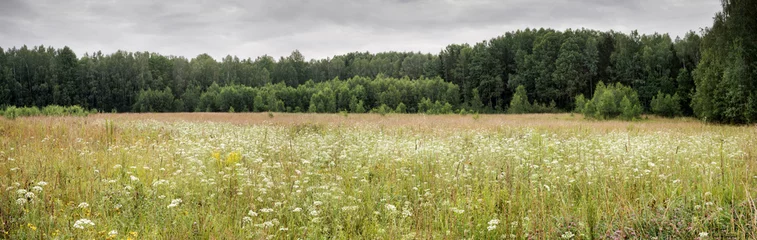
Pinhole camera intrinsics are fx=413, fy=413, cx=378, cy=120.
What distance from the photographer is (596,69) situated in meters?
59.6

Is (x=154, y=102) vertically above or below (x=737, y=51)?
below

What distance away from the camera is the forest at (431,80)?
55.5 m

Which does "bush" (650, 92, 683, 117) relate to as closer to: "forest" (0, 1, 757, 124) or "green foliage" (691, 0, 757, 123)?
"forest" (0, 1, 757, 124)

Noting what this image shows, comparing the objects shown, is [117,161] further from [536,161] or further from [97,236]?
[536,161]

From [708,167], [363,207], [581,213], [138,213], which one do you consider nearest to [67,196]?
[138,213]

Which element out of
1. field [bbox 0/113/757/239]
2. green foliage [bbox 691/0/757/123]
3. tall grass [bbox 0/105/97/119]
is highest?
green foliage [bbox 691/0/757/123]

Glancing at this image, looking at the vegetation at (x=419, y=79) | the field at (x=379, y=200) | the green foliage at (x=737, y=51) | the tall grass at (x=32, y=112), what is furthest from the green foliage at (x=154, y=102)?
the green foliage at (x=737, y=51)

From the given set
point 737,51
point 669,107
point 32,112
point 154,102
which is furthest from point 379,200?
point 154,102

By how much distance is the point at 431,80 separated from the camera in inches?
2633

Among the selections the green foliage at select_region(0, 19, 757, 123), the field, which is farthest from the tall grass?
the green foliage at select_region(0, 19, 757, 123)

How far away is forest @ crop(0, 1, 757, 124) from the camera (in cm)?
5553

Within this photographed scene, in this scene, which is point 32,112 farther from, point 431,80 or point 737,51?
point 431,80

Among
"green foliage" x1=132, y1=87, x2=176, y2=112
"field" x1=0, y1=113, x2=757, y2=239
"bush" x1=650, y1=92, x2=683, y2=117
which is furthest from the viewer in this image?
"green foliage" x1=132, y1=87, x2=176, y2=112

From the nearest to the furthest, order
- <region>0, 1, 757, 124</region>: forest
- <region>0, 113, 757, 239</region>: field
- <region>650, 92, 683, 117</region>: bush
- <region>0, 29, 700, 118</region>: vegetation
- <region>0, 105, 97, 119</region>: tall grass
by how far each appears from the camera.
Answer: <region>0, 113, 757, 239</region>: field < <region>0, 105, 97, 119</region>: tall grass < <region>650, 92, 683, 117</region>: bush < <region>0, 1, 757, 124</region>: forest < <region>0, 29, 700, 118</region>: vegetation
